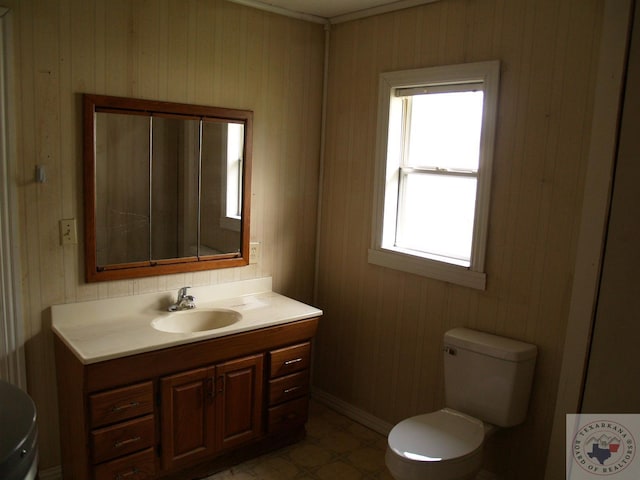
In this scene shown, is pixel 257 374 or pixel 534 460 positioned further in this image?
pixel 257 374

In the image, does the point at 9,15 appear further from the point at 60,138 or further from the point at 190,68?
the point at 190,68

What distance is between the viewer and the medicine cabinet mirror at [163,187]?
8.09ft

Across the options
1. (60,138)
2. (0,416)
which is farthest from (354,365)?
(0,416)

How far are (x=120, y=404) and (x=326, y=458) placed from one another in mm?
1165

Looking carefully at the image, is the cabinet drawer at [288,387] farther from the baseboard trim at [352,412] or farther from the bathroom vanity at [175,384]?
the baseboard trim at [352,412]

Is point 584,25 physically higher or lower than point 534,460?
higher

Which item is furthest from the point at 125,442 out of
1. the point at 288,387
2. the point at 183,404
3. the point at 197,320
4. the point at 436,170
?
the point at 436,170

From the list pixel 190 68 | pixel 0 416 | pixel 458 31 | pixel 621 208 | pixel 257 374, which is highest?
pixel 458 31

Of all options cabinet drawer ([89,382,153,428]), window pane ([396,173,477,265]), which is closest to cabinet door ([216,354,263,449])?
cabinet drawer ([89,382,153,428])

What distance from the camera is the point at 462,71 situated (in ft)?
8.32

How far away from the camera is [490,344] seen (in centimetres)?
241

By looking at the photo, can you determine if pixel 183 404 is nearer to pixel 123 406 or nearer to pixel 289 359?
pixel 123 406

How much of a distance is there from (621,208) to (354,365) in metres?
1.82

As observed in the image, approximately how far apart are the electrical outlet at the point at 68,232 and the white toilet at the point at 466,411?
167 centimetres
